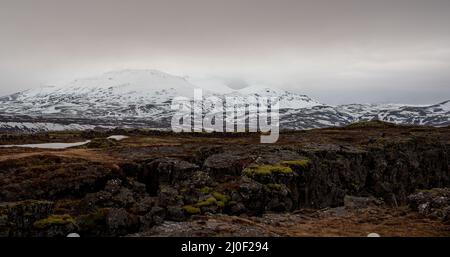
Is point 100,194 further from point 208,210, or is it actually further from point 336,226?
point 336,226

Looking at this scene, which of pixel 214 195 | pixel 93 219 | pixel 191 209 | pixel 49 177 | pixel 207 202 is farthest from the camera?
pixel 214 195

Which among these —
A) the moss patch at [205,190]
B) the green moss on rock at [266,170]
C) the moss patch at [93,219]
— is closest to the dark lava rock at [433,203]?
the green moss on rock at [266,170]

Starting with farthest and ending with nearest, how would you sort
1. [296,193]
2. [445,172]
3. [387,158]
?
[445,172]
[387,158]
[296,193]

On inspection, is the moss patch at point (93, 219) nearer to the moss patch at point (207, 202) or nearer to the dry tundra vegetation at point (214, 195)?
the dry tundra vegetation at point (214, 195)

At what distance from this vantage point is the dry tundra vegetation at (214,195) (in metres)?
29.1

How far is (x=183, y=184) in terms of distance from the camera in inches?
1609

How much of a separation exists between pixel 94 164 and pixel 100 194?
9.51 metres

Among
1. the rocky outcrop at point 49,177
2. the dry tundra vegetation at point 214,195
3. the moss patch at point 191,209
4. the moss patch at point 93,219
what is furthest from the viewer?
the rocky outcrop at point 49,177

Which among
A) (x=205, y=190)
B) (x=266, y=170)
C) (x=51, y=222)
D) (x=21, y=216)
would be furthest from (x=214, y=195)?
(x=21, y=216)

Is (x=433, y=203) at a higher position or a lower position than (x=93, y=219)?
lower

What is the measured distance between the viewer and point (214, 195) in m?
38.0

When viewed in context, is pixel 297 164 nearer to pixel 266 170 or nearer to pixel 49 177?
pixel 266 170
